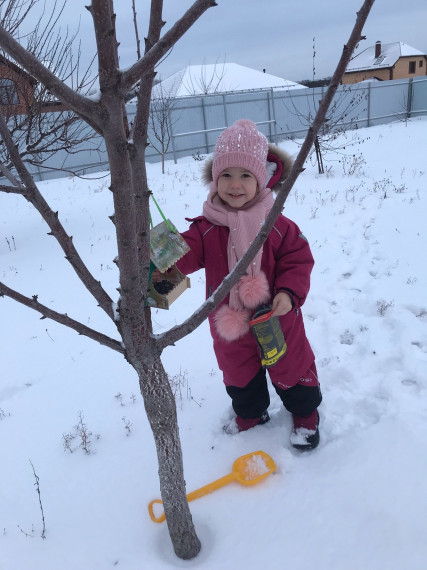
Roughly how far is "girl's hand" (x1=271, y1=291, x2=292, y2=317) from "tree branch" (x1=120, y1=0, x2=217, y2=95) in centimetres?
108

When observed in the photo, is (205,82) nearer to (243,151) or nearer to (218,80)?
(218,80)

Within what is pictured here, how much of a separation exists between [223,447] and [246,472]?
0.23 m

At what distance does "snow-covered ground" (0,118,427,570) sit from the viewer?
1.54 m

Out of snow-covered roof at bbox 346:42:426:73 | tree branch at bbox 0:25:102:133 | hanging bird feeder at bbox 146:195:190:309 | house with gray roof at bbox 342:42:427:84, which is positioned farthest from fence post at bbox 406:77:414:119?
tree branch at bbox 0:25:102:133

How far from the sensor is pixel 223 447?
2.04 metres

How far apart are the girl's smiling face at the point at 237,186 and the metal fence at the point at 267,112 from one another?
1399 cm

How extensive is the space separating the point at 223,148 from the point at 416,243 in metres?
3.42

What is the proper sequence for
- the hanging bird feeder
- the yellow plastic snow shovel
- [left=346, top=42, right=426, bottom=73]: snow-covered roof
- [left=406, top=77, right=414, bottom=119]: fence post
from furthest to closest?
[left=346, top=42, right=426, bottom=73]: snow-covered roof
[left=406, top=77, right=414, bottom=119]: fence post
the yellow plastic snow shovel
the hanging bird feeder

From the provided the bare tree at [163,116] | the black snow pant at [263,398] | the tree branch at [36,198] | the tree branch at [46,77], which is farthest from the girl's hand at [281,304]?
the bare tree at [163,116]

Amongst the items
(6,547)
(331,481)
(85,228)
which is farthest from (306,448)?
(85,228)

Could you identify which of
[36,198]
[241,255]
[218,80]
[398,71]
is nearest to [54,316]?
[36,198]

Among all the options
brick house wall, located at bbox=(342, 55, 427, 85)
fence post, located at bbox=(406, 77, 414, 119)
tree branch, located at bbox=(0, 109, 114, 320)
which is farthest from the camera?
brick house wall, located at bbox=(342, 55, 427, 85)

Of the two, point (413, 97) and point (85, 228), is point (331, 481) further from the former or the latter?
point (413, 97)

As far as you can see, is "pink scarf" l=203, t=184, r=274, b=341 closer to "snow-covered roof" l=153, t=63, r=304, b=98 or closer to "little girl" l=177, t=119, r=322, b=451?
"little girl" l=177, t=119, r=322, b=451
